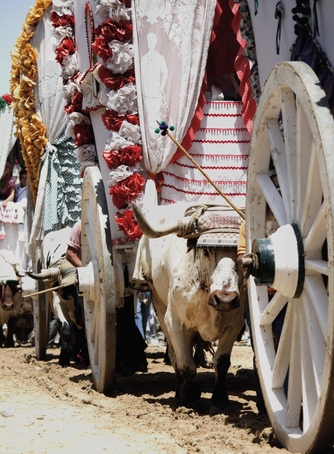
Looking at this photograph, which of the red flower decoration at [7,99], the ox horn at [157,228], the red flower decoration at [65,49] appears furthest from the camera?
the red flower decoration at [7,99]

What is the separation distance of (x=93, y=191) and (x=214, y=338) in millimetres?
1661

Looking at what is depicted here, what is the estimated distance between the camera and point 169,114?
6.88 metres

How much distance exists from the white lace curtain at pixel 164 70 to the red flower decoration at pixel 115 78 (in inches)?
3.6

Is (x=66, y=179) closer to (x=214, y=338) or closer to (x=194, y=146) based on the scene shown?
(x=194, y=146)

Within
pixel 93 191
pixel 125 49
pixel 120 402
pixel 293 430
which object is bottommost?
pixel 120 402

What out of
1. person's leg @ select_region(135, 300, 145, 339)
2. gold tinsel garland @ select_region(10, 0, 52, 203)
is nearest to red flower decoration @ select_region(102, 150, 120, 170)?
gold tinsel garland @ select_region(10, 0, 52, 203)

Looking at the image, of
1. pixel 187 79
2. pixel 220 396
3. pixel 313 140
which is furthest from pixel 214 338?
pixel 313 140

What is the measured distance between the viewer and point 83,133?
7566mm

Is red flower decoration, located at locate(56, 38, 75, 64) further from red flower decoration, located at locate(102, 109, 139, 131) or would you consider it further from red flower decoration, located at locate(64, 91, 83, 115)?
red flower decoration, located at locate(102, 109, 139, 131)

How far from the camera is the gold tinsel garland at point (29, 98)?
11.3m

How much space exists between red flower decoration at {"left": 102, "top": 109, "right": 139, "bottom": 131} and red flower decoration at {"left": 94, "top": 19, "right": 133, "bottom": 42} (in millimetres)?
566

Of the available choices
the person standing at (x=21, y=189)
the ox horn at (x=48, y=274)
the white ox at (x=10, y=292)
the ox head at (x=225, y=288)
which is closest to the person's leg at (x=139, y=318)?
the white ox at (x=10, y=292)

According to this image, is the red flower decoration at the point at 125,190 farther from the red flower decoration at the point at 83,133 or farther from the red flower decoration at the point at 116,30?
the red flower decoration at the point at 116,30

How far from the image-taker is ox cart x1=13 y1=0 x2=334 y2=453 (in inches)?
144
